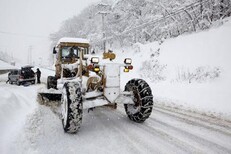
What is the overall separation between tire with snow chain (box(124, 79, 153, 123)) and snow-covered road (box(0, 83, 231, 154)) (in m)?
0.23

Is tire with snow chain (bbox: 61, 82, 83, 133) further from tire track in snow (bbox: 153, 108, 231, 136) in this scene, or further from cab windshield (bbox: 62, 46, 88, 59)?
cab windshield (bbox: 62, 46, 88, 59)

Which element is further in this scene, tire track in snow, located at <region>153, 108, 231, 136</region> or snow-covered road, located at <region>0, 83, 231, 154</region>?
tire track in snow, located at <region>153, 108, 231, 136</region>

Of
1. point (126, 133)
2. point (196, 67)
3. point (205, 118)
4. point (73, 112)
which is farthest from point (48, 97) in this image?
point (196, 67)

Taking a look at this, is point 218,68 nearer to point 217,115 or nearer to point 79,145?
point 217,115

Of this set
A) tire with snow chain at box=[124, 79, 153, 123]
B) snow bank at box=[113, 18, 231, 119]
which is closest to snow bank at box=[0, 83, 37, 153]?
tire with snow chain at box=[124, 79, 153, 123]

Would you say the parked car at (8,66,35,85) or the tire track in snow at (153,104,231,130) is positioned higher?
the parked car at (8,66,35,85)

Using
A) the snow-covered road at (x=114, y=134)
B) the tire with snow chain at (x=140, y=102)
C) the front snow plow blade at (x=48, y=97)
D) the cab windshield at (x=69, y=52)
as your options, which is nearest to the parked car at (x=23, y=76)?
the cab windshield at (x=69, y=52)

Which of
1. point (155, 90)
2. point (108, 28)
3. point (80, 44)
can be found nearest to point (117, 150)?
point (80, 44)

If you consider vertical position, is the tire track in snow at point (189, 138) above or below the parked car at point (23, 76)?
below

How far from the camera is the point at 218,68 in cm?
1055

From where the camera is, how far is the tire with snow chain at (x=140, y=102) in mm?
5445

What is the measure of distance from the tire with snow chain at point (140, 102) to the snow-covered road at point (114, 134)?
0.75 feet

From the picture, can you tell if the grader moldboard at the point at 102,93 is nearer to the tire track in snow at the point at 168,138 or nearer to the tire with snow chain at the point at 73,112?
the tire with snow chain at the point at 73,112

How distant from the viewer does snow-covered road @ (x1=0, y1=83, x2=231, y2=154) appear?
3906mm
